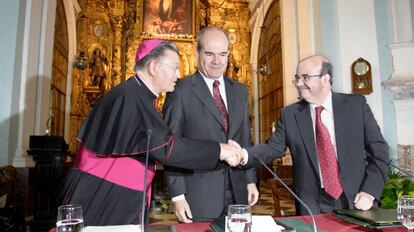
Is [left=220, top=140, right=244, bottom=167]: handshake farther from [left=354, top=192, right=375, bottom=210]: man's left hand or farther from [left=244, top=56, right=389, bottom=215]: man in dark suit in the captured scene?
[left=354, top=192, right=375, bottom=210]: man's left hand

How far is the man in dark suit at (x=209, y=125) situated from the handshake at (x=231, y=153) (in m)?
0.10

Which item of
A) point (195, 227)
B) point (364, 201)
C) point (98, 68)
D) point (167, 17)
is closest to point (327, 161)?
point (364, 201)

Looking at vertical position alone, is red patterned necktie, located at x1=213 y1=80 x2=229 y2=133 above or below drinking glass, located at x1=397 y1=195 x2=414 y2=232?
above

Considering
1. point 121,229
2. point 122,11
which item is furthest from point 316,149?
point 122,11

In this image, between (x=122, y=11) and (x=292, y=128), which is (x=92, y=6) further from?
(x=292, y=128)

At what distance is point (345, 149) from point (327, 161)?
0.50ft

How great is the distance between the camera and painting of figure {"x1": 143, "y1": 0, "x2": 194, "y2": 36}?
14570mm

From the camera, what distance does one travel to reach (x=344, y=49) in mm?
5602

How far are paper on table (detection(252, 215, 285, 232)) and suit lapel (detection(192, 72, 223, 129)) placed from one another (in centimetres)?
87

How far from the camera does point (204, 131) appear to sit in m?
2.32

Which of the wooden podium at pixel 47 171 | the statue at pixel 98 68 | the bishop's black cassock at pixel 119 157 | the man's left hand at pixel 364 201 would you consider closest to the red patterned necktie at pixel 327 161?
the man's left hand at pixel 364 201

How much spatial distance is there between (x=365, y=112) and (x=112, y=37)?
13618mm

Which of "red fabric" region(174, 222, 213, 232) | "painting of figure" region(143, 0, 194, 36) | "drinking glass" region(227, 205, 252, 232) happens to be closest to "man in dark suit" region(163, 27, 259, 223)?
"red fabric" region(174, 222, 213, 232)

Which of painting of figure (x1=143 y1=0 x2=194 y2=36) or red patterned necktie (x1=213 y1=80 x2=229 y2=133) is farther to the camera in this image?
painting of figure (x1=143 y1=0 x2=194 y2=36)
